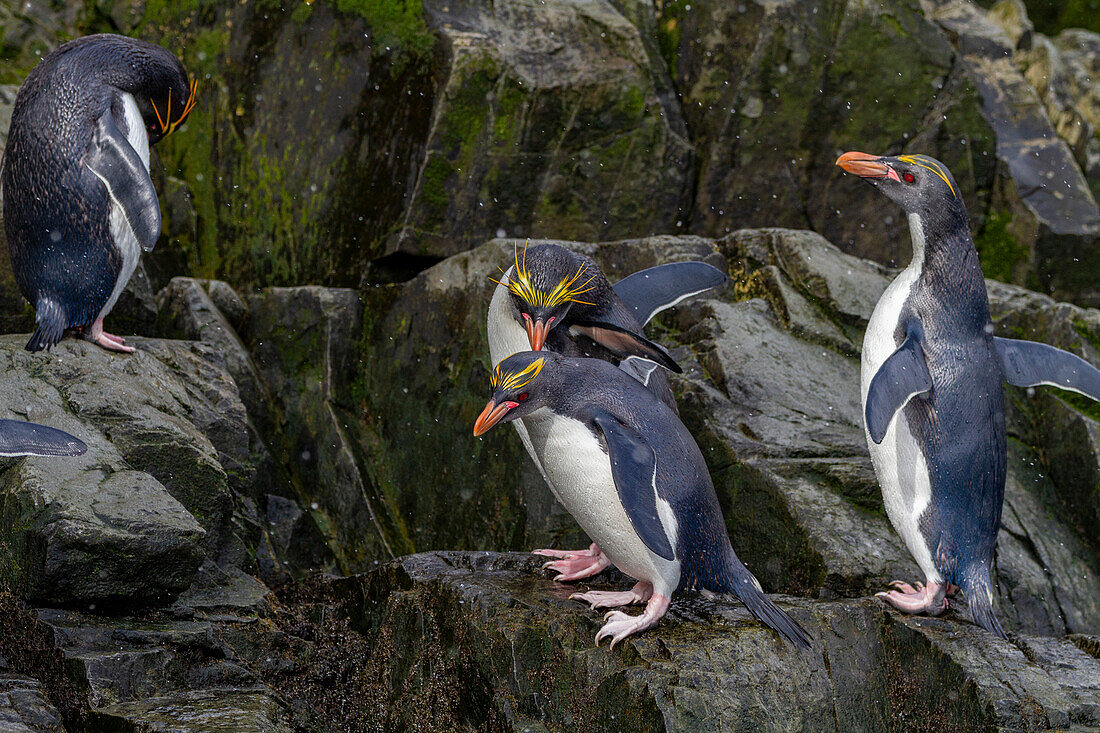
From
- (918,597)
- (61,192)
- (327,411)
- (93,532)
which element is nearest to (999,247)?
(918,597)

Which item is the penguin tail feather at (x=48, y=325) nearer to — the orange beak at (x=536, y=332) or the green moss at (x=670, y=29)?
the orange beak at (x=536, y=332)

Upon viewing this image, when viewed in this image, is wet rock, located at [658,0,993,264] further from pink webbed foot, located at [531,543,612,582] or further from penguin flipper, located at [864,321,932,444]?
pink webbed foot, located at [531,543,612,582]

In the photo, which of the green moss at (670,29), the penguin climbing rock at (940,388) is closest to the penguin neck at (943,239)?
the penguin climbing rock at (940,388)

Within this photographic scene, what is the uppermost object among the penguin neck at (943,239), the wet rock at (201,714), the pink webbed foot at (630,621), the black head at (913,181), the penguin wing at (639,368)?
the black head at (913,181)

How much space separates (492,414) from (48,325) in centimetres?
230

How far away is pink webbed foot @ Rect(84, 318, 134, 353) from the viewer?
4516 mm

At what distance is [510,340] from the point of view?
3.86 metres

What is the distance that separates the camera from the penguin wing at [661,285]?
4273 millimetres

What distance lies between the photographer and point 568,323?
386 cm

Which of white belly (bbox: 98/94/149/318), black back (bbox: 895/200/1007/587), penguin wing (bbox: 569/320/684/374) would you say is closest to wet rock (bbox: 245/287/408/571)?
white belly (bbox: 98/94/149/318)

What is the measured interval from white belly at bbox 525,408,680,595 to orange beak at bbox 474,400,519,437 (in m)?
0.13

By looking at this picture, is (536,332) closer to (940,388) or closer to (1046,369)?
(940,388)

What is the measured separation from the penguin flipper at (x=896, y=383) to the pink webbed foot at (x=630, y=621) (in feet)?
3.15

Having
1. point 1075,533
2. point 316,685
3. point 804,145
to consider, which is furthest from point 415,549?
point 804,145
